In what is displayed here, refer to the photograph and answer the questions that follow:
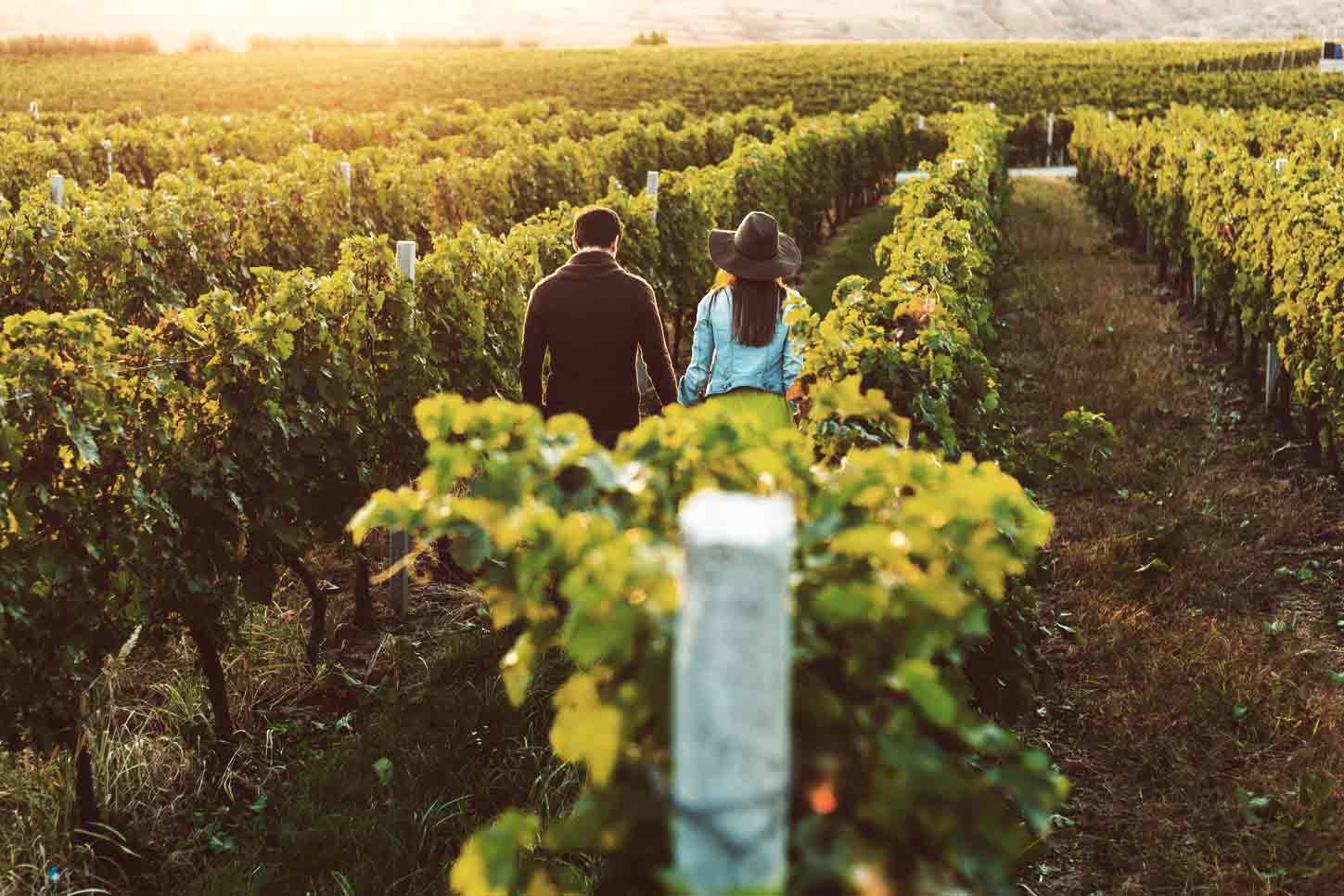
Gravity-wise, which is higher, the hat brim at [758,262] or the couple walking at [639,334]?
the hat brim at [758,262]

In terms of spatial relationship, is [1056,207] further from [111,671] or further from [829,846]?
[829,846]

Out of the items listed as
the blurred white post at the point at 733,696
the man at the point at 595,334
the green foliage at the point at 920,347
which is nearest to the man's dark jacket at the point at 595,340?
the man at the point at 595,334

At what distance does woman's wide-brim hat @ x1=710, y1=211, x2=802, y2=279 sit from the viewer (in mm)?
5307

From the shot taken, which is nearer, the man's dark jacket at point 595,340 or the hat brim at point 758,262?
the man's dark jacket at point 595,340

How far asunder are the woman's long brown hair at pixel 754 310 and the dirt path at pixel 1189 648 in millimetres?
1791

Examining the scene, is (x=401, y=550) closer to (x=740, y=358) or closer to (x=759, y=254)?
(x=740, y=358)

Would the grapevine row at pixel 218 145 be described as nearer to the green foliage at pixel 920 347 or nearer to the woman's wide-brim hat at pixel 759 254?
the green foliage at pixel 920 347

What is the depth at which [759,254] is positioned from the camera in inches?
212

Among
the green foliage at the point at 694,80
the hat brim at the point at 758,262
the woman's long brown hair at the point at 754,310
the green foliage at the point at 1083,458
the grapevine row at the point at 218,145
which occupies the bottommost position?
the green foliage at the point at 1083,458

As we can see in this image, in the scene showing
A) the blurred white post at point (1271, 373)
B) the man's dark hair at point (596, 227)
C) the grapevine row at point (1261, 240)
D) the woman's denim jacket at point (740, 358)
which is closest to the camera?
the man's dark hair at point (596, 227)

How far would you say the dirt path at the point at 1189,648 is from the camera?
4637 millimetres

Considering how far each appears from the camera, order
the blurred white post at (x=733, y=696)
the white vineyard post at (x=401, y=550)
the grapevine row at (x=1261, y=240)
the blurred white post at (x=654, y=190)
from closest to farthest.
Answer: the blurred white post at (x=733, y=696) < the white vineyard post at (x=401, y=550) < the grapevine row at (x=1261, y=240) < the blurred white post at (x=654, y=190)

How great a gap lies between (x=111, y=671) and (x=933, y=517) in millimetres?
4655

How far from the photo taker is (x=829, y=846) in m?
1.66
